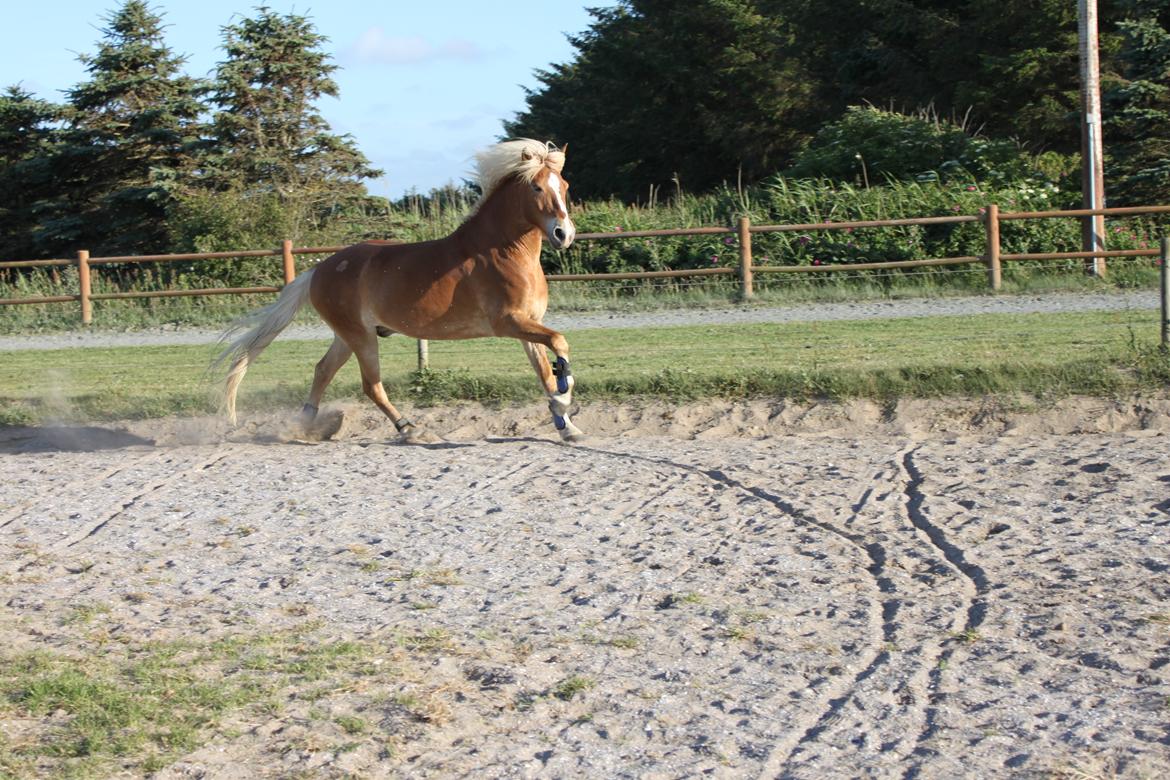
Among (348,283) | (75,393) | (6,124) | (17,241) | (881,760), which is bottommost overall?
(881,760)

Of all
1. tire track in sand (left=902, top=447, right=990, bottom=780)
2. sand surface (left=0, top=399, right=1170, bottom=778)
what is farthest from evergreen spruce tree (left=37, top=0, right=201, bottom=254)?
tire track in sand (left=902, top=447, right=990, bottom=780)

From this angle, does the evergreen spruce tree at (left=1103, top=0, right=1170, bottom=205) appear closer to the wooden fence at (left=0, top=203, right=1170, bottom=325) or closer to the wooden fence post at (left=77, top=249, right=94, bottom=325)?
the wooden fence at (left=0, top=203, right=1170, bottom=325)

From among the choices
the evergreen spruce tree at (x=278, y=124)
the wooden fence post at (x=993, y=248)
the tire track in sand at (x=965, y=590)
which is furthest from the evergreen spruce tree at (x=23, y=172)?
the tire track in sand at (x=965, y=590)

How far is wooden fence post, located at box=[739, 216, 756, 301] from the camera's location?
64.8 ft

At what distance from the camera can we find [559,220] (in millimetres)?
9117

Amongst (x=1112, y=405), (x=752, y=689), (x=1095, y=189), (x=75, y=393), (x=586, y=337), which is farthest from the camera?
(x=1095, y=189)

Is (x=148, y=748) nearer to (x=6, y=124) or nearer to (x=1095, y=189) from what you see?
(x=1095, y=189)

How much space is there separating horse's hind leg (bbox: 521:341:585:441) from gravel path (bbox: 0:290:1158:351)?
7.15 meters

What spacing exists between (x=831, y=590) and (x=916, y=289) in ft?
46.4

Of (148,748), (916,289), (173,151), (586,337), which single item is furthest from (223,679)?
(173,151)

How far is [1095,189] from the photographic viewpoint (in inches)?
811

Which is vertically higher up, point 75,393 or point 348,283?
point 348,283

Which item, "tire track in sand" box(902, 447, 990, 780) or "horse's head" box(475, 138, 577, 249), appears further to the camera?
"horse's head" box(475, 138, 577, 249)

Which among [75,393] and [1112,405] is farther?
[75,393]
